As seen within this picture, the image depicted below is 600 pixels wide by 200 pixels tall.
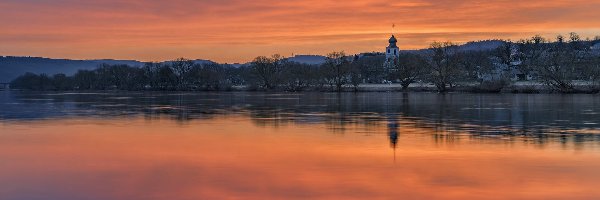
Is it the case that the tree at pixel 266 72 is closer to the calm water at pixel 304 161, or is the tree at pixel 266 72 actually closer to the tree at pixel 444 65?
the tree at pixel 444 65

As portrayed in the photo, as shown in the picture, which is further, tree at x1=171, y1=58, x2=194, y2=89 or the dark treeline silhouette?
tree at x1=171, y1=58, x2=194, y2=89

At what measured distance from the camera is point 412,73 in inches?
4353

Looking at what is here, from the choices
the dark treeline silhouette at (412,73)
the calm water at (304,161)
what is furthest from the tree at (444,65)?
the calm water at (304,161)

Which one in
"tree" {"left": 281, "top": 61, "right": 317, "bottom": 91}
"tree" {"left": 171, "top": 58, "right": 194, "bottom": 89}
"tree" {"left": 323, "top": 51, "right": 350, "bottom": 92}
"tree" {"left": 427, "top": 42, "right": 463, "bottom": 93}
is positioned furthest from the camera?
"tree" {"left": 171, "top": 58, "right": 194, "bottom": 89}

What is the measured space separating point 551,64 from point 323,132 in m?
69.5

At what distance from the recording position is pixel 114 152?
20516mm

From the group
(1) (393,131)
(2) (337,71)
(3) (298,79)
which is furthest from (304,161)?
(3) (298,79)

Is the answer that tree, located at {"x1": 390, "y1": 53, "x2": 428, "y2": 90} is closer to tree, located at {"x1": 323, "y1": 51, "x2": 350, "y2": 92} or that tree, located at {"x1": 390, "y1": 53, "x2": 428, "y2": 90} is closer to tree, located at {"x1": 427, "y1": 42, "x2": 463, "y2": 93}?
tree, located at {"x1": 427, "y1": 42, "x2": 463, "y2": 93}

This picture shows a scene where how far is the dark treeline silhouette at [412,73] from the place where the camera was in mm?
89812

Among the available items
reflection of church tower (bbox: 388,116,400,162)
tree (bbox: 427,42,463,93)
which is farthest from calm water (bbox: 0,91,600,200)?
tree (bbox: 427,42,463,93)

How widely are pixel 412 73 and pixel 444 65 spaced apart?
908 cm

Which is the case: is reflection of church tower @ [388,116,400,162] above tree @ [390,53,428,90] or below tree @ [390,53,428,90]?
below

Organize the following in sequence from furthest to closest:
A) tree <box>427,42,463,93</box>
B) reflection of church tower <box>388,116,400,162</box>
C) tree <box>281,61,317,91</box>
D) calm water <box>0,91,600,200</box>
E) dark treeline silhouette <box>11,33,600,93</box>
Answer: tree <box>281,61,317,91</box>, tree <box>427,42,463,93</box>, dark treeline silhouette <box>11,33,600,93</box>, reflection of church tower <box>388,116,400,162</box>, calm water <box>0,91,600,200</box>

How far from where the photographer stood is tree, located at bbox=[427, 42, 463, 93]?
9831 cm
